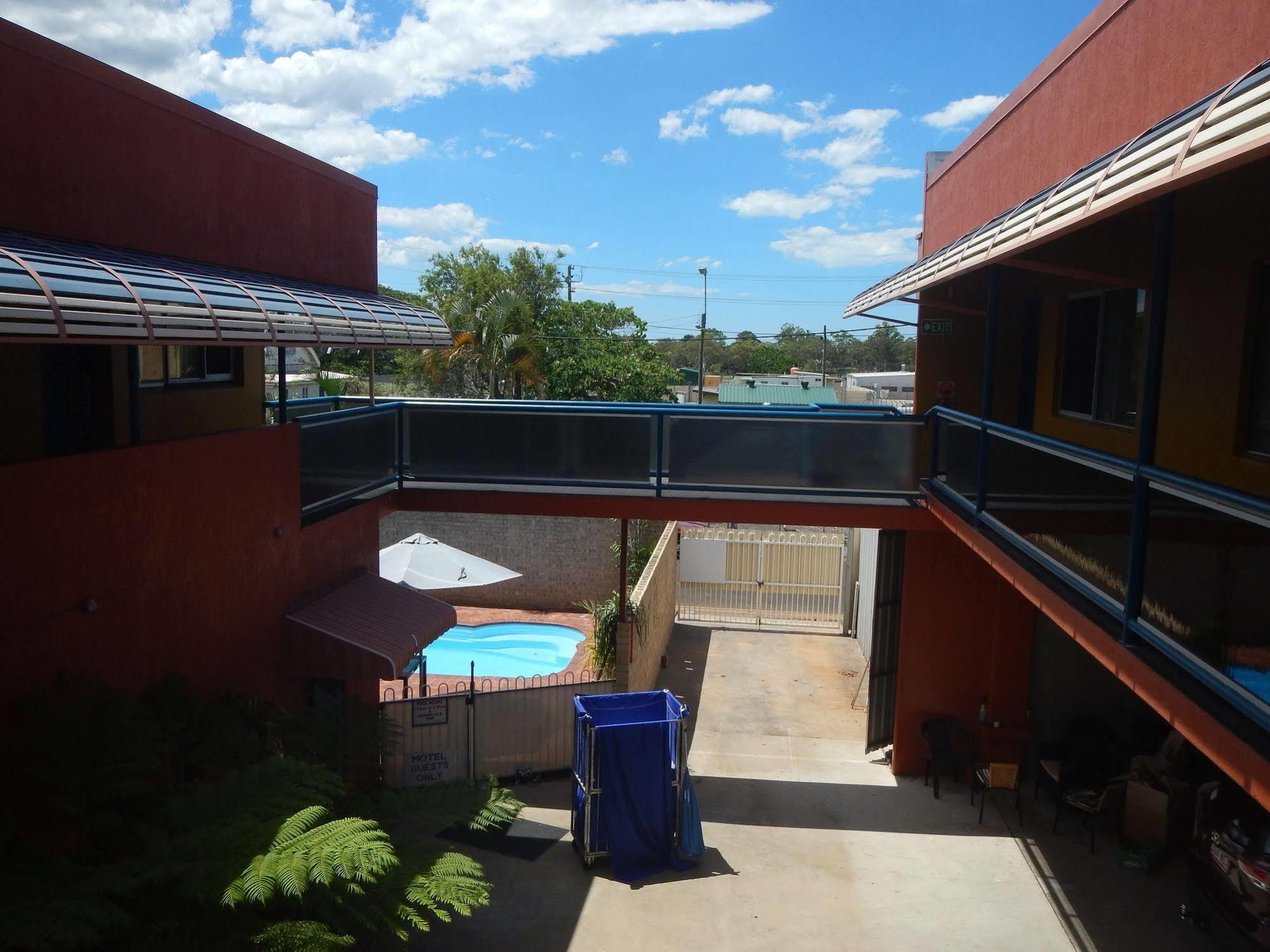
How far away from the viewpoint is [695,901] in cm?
928

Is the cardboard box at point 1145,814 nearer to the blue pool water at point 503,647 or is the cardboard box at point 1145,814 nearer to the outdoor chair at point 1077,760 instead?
the outdoor chair at point 1077,760

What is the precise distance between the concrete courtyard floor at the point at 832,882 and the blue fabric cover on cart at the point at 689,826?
20 centimetres

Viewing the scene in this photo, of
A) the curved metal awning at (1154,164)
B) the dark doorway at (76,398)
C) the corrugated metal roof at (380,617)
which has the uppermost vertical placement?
the curved metal awning at (1154,164)

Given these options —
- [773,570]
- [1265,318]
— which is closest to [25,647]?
[1265,318]

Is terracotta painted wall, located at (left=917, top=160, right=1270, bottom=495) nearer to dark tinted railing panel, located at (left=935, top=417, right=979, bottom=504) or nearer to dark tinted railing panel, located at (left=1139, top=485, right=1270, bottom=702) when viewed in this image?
dark tinted railing panel, located at (left=1139, top=485, right=1270, bottom=702)

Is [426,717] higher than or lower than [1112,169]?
lower

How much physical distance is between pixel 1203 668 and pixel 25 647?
617cm

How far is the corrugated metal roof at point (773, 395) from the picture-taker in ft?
121

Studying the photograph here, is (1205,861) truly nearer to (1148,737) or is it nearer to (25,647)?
(1148,737)

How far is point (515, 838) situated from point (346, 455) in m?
4.31

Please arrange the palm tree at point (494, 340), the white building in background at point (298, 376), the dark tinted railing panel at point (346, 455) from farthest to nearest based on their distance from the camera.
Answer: the palm tree at point (494, 340)
the white building in background at point (298, 376)
the dark tinted railing panel at point (346, 455)

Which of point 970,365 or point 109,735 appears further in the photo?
point 970,365

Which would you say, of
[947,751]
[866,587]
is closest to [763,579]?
[866,587]

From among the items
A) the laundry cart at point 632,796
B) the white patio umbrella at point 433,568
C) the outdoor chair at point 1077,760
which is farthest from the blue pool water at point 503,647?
the outdoor chair at point 1077,760
